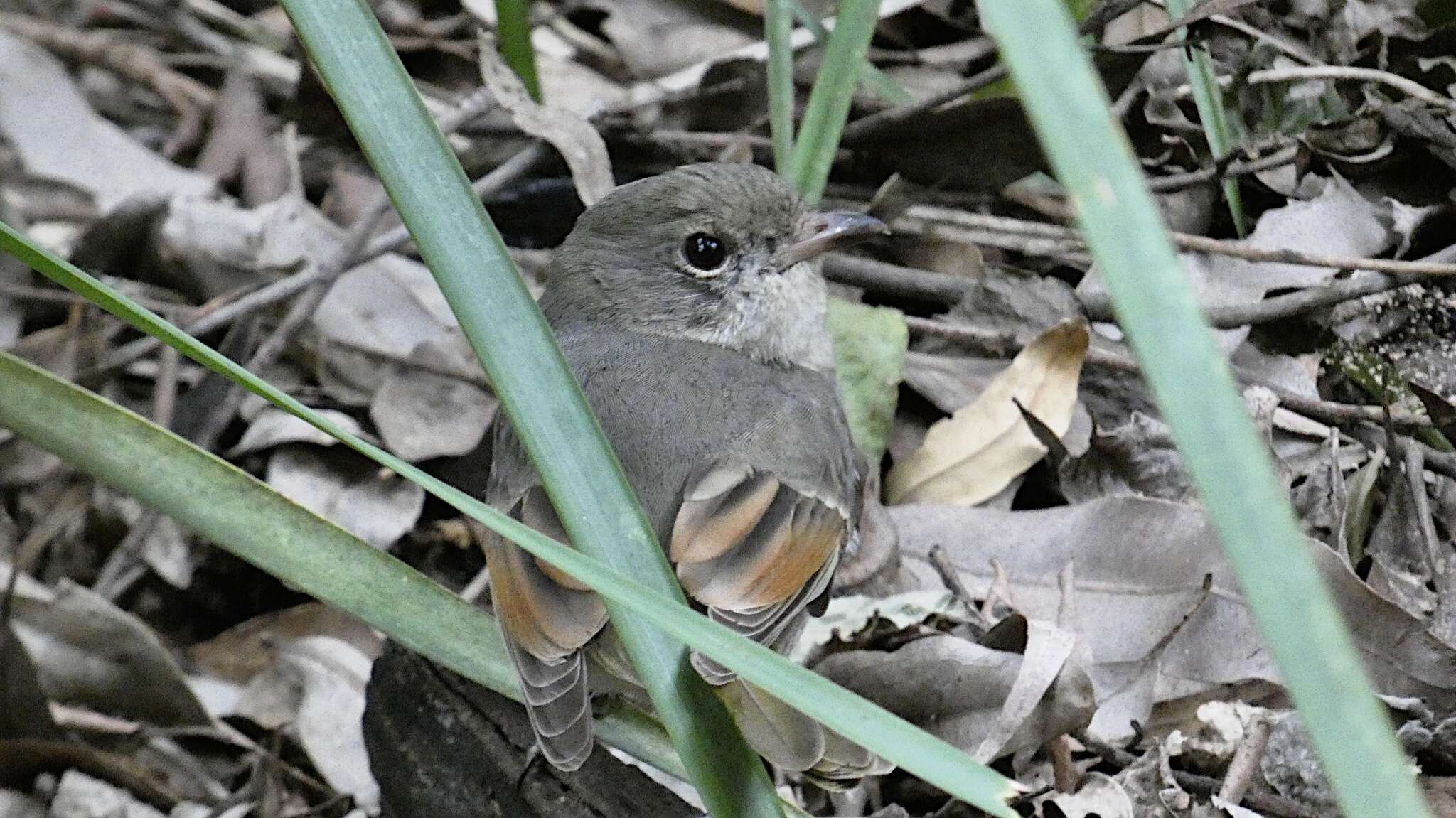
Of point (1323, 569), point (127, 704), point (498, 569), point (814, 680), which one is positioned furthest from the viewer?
point (127, 704)

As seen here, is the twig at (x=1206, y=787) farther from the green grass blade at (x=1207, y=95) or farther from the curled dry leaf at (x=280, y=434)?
the curled dry leaf at (x=280, y=434)

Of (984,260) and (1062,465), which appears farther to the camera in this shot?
(984,260)

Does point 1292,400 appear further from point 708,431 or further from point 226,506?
point 226,506

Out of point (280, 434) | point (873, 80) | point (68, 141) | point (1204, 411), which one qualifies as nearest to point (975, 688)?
point (873, 80)

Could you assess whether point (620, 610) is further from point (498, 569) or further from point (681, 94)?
point (681, 94)

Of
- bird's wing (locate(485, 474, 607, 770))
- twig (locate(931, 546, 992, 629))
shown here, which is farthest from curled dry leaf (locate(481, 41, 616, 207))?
bird's wing (locate(485, 474, 607, 770))

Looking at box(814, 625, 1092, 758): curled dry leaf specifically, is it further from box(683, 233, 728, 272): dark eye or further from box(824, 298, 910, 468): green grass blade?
box(683, 233, 728, 272): dark eye

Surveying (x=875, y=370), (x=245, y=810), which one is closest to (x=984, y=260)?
(x=875, y=370)
